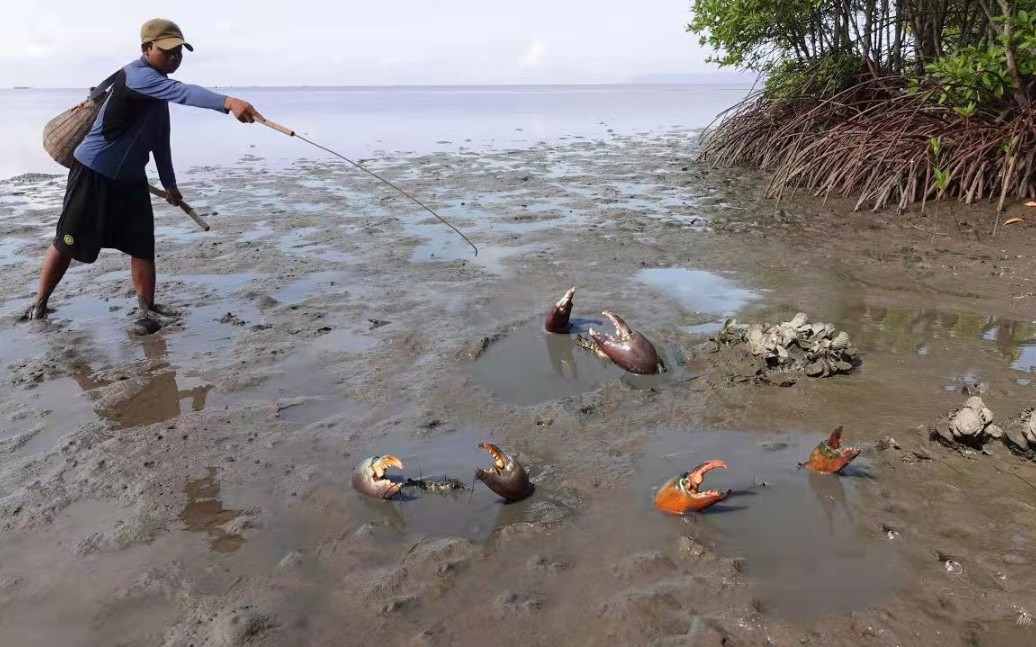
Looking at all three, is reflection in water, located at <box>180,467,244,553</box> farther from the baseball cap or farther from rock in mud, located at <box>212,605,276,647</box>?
the baseball cap

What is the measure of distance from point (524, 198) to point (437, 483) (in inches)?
300

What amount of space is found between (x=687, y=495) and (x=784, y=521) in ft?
1.27

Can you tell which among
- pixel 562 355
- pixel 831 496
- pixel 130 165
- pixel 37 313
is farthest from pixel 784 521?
pixel 37 313

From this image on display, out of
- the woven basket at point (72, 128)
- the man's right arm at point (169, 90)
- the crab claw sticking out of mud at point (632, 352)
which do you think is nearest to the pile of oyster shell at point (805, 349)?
the crab claw sticking out of mud at point (632, 352)

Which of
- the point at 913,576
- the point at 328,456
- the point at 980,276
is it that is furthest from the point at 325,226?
the point at 913,576

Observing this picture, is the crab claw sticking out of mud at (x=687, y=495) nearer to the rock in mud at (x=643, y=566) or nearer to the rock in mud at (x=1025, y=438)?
the rock in mud at (x=643, y=566)

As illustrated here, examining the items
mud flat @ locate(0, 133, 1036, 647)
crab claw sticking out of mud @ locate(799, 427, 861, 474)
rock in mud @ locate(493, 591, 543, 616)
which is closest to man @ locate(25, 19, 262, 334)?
mud flat @ locate(0, 133, 1036, 647)

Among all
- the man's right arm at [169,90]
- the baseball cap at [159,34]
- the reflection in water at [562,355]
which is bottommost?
the reflection in water at [562,355]

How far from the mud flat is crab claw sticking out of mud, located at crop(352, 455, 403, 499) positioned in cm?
5

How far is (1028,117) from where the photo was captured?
7.38 m

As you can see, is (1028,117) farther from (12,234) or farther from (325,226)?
(12,234)

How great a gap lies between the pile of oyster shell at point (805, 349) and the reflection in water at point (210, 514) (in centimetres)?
296

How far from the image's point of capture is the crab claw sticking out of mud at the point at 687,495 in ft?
8.56

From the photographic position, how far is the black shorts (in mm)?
4684
